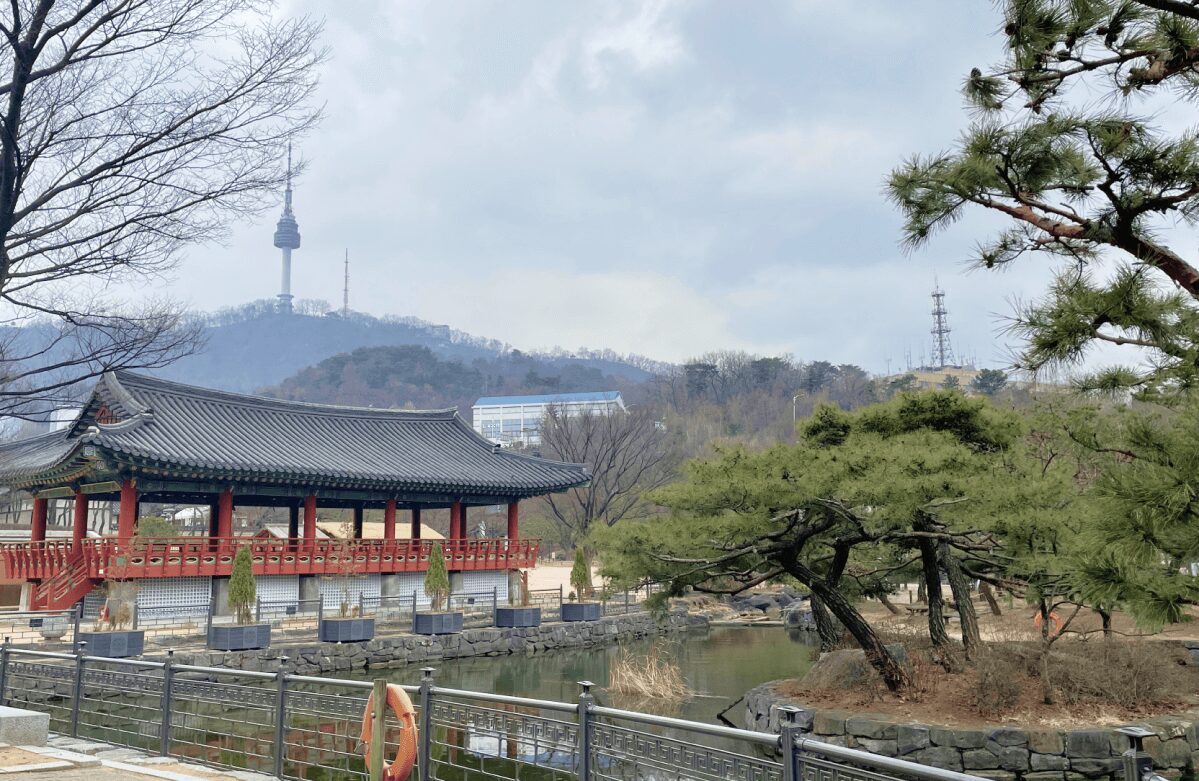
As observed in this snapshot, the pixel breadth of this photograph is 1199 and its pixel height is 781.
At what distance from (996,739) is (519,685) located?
35.8ft

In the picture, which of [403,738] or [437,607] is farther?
[437,607]

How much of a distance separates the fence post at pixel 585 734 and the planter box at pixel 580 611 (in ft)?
74.1

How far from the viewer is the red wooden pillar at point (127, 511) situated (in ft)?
72.5

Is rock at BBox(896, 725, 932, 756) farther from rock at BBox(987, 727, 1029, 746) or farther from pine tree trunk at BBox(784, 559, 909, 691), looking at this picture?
pine tree trunk at BBox(784, 559, 909, 691)

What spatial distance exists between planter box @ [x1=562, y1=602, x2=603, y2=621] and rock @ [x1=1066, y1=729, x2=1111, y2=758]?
1815 centimetres

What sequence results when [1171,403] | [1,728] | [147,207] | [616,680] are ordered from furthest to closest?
[616,680]
[147,207]
[1,728]
[1171,403]

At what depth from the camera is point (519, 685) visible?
19844 mm

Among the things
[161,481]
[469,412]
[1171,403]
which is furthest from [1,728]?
[469,412]

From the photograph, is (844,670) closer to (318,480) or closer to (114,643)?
(114,643)

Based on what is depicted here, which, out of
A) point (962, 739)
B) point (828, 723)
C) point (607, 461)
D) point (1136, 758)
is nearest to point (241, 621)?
point (828, 723)

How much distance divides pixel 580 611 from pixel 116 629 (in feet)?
43.3

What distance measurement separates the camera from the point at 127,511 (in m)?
22.3

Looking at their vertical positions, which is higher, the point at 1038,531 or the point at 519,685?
the point at 1038,531

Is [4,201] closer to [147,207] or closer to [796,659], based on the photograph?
[147,207]
